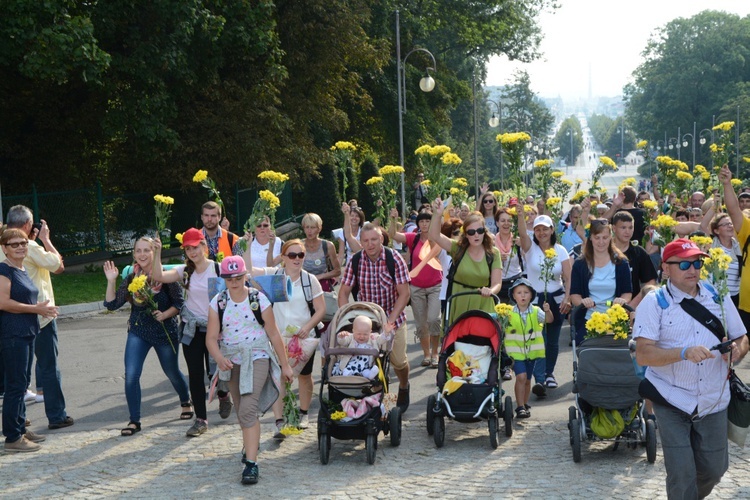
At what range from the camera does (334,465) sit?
25.8 ft

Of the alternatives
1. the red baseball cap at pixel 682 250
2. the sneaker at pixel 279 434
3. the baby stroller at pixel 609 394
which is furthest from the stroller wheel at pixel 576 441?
the sneaker at pixel 279 434

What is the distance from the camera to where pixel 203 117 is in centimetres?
2552

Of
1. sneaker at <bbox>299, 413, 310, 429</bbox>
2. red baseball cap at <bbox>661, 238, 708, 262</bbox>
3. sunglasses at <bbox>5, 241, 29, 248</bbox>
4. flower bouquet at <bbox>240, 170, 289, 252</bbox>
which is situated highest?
flower bouquet at <bbox>240, 170, 289, 252</bbox>

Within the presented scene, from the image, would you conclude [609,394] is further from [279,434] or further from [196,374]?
[196,374]

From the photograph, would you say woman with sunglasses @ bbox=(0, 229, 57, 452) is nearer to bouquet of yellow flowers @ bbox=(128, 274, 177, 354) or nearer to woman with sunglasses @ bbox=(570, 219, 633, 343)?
bouquet of yellow flowers @ bbox=(128, 274, 177, 354)

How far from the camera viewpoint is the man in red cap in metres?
5.54

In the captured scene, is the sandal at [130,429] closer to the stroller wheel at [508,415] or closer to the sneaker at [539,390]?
the stroller wheel at [508,415]

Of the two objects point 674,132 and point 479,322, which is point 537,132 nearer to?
point 674,132

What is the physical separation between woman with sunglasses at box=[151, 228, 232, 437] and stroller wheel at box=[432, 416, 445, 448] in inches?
87.3

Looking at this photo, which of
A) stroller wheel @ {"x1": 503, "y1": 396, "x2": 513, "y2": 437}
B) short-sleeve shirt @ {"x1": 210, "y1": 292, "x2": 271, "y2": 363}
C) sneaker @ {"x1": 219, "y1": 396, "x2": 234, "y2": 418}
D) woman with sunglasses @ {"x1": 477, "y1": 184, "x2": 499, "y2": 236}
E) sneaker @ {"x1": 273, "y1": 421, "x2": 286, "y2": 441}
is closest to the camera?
short-sleeve shirt @ {"x1": 210, "y1": 292, "x2": 271, "y2": 363}

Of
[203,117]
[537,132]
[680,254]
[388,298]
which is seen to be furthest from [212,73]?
[537,132]

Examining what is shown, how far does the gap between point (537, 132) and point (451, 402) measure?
130043 millimetres

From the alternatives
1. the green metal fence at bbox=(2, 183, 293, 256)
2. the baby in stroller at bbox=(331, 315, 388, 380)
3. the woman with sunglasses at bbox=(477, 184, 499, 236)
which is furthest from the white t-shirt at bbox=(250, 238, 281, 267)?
the green metal fence at bbox=(2, 183, 293, 256)

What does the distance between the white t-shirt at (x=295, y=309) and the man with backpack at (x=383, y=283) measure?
21.2 inches
